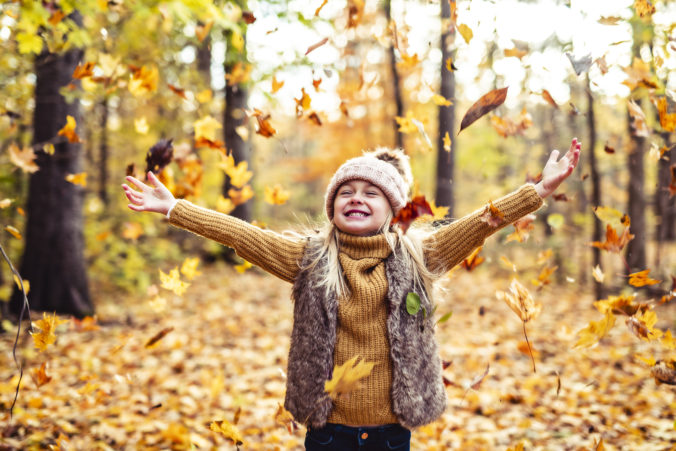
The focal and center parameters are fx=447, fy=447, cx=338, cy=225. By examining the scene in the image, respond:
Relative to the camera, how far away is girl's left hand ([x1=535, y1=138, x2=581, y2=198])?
1762 millimetres

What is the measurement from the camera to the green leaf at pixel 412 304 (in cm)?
177

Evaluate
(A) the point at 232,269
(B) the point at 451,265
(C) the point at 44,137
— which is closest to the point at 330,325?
(B) the point at 451,265

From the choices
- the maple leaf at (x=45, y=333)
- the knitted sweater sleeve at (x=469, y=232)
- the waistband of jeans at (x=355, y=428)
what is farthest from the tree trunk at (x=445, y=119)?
the maple leaf at (x=45, y=333)

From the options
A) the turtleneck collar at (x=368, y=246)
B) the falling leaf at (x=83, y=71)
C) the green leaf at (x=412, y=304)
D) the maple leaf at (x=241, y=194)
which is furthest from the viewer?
the maple leaf at (x=241, y=194)

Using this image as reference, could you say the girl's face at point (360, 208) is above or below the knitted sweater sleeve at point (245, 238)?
above

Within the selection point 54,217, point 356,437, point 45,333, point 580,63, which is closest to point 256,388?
point 45,333

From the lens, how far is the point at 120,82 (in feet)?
8.32

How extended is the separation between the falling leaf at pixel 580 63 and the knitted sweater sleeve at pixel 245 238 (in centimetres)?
145

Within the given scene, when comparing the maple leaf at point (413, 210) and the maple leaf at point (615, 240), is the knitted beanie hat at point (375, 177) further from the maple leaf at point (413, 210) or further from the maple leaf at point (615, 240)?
the maple leaf at point (615, 240)

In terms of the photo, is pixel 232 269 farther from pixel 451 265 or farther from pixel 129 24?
pixel 451 265

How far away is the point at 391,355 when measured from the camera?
69.4 inches

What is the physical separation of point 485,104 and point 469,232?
1.99ft

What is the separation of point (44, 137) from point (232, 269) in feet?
15.9

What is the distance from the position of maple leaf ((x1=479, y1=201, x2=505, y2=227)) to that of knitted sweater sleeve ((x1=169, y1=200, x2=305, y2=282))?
791 millimetres
